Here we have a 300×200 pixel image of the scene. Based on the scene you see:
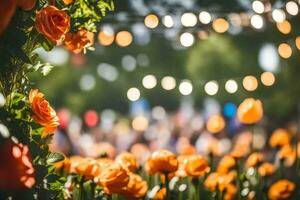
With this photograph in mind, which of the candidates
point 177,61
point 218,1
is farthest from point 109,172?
point 177,61

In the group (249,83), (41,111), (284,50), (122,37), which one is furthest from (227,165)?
(249,83)

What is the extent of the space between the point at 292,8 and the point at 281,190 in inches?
53.4

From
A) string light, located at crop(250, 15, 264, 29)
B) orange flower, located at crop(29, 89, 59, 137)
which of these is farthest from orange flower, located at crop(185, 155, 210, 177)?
string light, located at crop(250, 15, 264, 29)

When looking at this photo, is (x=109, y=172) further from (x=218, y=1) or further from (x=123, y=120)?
(x=123, y=120)

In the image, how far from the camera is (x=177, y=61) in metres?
13.0

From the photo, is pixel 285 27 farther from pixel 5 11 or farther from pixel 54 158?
pixel 5 11

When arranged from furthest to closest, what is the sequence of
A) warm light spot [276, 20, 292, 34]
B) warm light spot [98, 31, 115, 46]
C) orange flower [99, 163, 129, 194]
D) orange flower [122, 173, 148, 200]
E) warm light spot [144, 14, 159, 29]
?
1. warm light spot [276, 20, 292, 34]
2. warm light spot [98, 31, 115, 46]
3. warm light spot [144, 14, 159, 29]
4. orange flower [122, 173, 148, 200]
5. orange flower [99, 163, 129, 194]

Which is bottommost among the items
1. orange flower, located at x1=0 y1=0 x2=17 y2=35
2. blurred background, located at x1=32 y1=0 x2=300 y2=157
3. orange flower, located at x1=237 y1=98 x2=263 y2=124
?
blurred background, located at x1=32 y1=0 x2=300 y2=157

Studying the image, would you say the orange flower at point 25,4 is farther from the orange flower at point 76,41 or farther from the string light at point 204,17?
the string light at point 204,17

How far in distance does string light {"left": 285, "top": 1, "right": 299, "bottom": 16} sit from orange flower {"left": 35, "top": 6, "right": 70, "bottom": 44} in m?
2.62

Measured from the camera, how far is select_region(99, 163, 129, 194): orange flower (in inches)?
111

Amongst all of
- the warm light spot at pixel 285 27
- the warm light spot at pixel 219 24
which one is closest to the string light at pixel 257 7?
the warm light spot at pixel 219 24

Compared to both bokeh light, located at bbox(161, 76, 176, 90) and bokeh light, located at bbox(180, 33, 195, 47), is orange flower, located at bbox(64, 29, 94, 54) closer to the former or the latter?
bokeh light, located at bbox(180, 33, 195, 47)

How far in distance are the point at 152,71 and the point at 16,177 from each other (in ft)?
36.8
